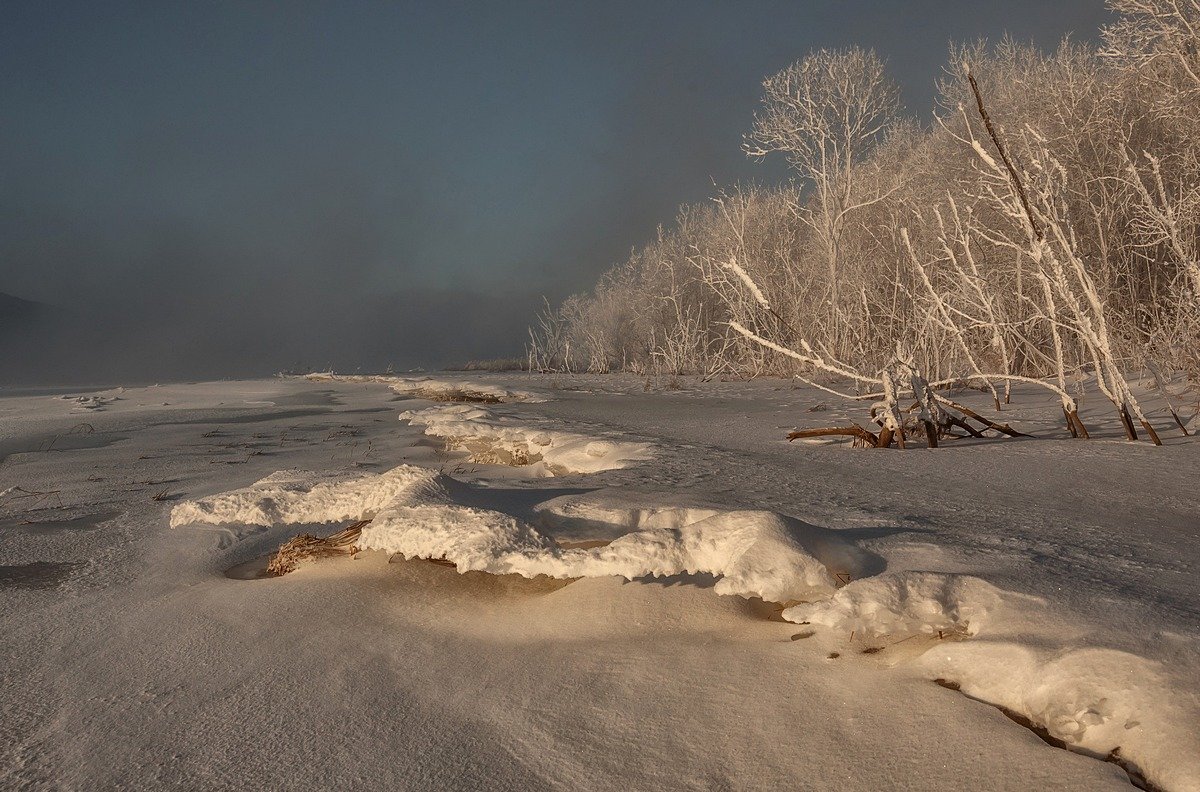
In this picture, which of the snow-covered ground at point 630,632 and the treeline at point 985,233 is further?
the treeline at point 985,233

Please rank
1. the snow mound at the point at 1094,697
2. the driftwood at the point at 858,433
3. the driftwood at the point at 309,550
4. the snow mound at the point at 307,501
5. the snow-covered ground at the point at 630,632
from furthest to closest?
the driftwood at the point at 858,433 < the snow mound at the point at 307,501 < the driftwood at the point at 309,550 < the snow-covered ground at the point at 630,632 < the snow mound at the point at 1094,697

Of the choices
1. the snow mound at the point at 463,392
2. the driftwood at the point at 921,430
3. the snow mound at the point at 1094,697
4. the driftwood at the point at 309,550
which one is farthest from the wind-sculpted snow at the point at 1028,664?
the snow mound at the point at 463,392

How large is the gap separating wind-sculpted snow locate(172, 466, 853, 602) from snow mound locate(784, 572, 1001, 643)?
0.10 m

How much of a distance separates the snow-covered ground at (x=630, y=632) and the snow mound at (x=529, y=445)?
402mm

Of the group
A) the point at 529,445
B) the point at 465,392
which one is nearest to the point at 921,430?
the point at 529,445

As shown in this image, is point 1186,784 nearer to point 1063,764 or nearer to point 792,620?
point 1063,764

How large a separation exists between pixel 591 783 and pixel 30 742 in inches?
34.9

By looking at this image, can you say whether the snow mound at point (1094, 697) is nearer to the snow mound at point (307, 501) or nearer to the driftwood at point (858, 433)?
the snow mound at point (307, 501)

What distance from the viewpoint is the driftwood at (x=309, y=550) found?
2002 millimetres

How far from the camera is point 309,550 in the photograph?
2.00 metres

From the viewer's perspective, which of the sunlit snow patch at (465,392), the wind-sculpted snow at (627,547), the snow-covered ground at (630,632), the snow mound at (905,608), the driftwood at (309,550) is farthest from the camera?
the sunlit snow patch at (465,392)

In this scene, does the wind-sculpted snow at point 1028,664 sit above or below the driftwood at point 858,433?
below

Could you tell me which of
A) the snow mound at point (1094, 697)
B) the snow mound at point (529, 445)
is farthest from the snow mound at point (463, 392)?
the snow mound at point (1094, 697)

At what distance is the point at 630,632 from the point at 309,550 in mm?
933
